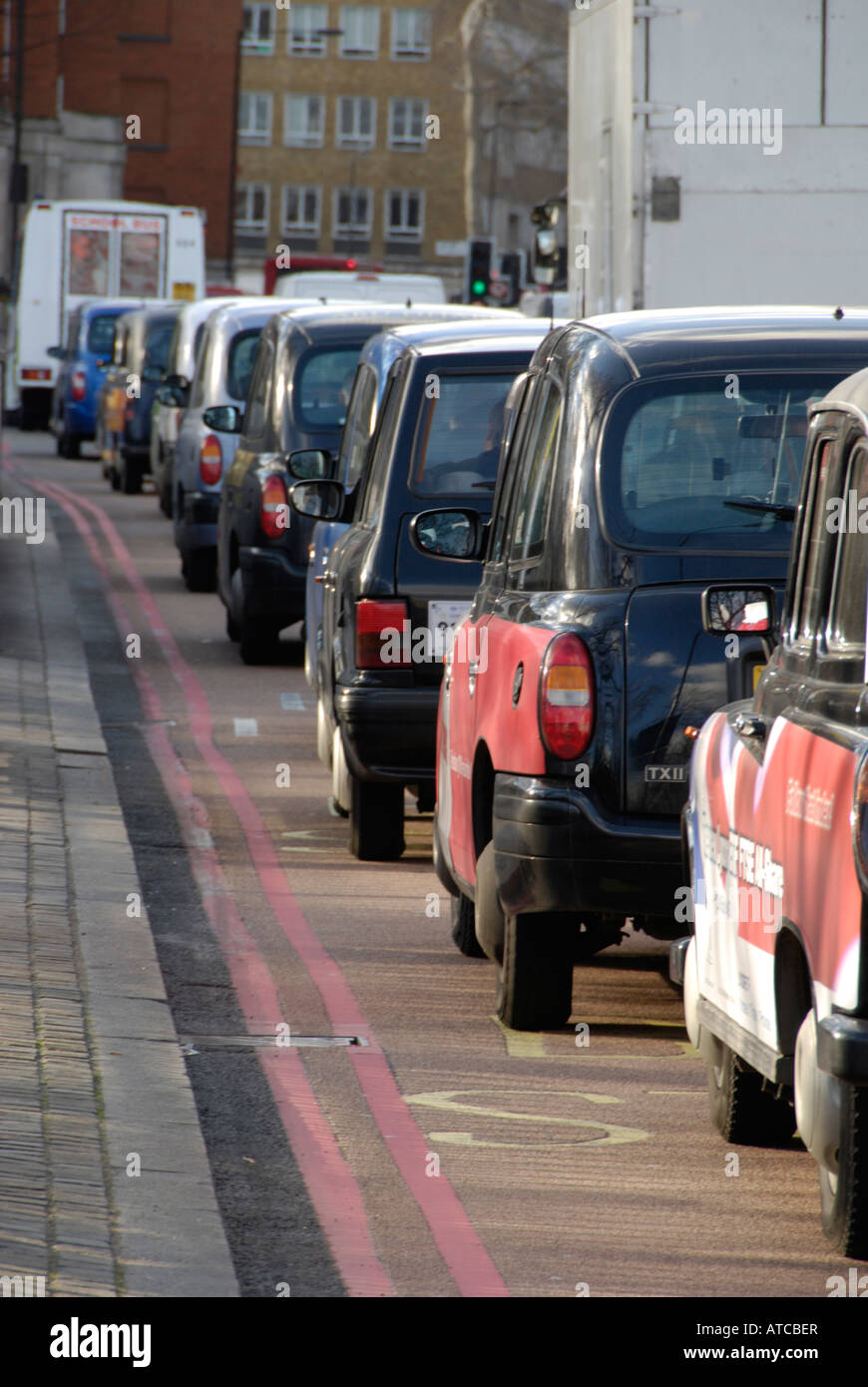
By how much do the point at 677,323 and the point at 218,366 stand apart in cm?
1312

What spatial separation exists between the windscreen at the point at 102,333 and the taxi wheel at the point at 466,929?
106 ft

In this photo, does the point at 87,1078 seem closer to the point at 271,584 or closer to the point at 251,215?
the point at 271,584

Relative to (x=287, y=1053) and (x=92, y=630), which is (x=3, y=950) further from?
(x=92, y=630)

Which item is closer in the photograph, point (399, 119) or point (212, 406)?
point (212, 406)

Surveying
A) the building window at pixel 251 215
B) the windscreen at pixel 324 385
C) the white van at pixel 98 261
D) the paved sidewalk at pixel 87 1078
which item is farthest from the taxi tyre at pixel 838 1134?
the building window at pixel 251 215

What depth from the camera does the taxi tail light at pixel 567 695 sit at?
24.0 feet

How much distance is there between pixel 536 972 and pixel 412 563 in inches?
113

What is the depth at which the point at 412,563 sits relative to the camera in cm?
1028

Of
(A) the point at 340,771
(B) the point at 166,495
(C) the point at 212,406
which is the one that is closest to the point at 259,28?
(B) the point at 166,495

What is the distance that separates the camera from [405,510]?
10.3 meters

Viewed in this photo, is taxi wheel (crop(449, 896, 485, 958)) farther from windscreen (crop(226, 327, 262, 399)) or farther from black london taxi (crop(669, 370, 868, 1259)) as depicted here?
windscreen (crop(226, 327, 262, 399))

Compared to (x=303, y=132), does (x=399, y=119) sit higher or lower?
higher

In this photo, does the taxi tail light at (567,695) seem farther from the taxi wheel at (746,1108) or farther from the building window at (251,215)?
the building window at (251,215)
